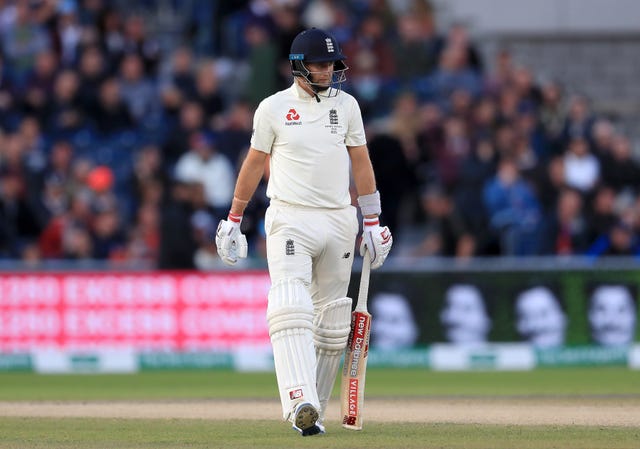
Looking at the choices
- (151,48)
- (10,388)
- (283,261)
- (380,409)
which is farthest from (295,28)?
(283,261)

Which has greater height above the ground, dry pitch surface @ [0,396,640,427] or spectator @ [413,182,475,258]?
spectator @ [413,182,475,258]

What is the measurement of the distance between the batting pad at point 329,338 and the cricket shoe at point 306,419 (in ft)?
1.43

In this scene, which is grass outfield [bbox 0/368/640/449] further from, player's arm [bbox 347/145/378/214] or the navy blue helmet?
the navy blue helmet

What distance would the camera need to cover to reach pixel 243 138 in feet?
58.0

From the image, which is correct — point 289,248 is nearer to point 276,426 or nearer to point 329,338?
point 329,338

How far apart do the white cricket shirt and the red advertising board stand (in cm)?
754

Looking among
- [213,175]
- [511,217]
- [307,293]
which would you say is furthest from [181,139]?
[307,293]

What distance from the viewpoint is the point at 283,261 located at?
848 centimetres

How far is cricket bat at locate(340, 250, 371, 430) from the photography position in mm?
8711

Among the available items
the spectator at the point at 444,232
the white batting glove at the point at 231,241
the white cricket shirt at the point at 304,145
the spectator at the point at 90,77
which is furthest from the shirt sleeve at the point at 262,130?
the spectator at the point at 90,77

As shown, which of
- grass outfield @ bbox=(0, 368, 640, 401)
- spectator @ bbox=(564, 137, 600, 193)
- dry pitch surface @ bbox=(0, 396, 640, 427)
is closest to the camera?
dry pitch surface @ bbox=(0, 396, 640, 427)

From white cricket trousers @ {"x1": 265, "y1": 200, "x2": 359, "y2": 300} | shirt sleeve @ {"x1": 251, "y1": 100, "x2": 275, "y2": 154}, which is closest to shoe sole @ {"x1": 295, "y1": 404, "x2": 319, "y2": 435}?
white cricket trousers @ {"x1": 265, "y1": 200, "x2": 359, "y2": 300}

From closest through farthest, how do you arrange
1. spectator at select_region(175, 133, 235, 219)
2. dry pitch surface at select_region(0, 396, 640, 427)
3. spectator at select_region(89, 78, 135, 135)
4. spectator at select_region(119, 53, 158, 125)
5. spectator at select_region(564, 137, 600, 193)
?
1. dry pitch surface at select_region(0, 396, 640, 427)
2. spectator at select_region(175, 133, 235, 219)
3. spectator at select_region(564, 137, 600, 193)
4. spectator at select_region(89, 78, 135, 135)
5. spectator at select_region(119, 53, 158, 125)

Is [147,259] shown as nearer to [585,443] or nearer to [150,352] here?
[150,352]
